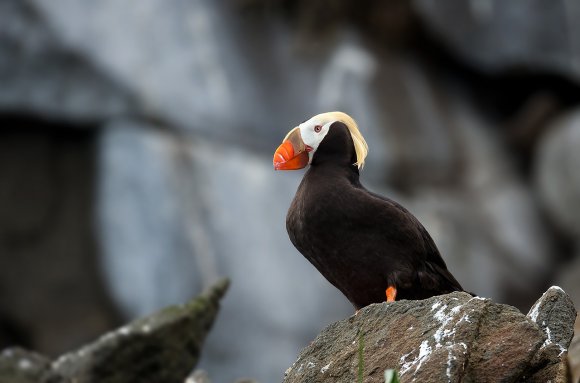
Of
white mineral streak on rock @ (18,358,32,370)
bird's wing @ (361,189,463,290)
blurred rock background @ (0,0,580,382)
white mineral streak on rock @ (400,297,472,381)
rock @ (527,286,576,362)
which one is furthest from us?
blurred rock background @ (0,0,580,382)

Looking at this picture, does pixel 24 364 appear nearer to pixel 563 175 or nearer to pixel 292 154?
pixel 292 154

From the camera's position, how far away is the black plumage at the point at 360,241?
4184 mm

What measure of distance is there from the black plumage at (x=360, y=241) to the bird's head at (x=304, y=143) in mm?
111

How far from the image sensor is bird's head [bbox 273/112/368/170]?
4.38 meters

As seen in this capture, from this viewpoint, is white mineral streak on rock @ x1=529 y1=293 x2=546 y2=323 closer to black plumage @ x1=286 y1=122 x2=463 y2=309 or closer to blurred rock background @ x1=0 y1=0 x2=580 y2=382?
black plumage @ x1=286 y1=122 x2=463 y2=309

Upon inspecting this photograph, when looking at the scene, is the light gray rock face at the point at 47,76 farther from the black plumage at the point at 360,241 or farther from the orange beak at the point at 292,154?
the black plumage at the point at 360,241

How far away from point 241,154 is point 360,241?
22.7ft

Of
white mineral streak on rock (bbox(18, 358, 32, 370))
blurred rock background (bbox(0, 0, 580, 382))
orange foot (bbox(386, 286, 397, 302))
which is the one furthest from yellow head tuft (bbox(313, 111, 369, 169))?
blurred rock background (bbox(0, 0, 580, 382))

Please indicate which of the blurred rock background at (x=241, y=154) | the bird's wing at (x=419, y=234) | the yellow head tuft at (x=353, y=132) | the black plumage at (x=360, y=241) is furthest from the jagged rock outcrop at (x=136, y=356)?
the blurred rock background at (x=241, y=154)

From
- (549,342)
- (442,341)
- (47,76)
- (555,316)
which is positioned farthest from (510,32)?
(442,341)

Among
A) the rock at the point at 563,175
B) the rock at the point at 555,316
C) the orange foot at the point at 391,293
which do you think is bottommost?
the rock at the point at 555,316

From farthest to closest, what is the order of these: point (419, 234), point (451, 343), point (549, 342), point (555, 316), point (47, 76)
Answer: point (47, 76)
point (419, 234)
point (555, 316)
point (549, 342)
point (451, 343)

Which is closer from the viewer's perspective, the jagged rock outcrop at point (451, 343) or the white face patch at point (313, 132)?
the jagged rock outcrop at point (451, 343)

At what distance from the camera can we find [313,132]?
4.45 metres
